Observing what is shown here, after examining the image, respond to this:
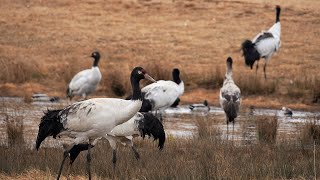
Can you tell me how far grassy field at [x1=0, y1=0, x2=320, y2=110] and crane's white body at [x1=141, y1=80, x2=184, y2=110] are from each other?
160 inches

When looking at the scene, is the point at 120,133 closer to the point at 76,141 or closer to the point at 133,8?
the point at 76,141

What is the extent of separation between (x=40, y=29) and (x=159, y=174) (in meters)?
17.5

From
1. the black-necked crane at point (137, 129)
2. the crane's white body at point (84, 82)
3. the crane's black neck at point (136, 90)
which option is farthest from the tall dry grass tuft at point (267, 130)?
the crane's white body at point (84, 82)

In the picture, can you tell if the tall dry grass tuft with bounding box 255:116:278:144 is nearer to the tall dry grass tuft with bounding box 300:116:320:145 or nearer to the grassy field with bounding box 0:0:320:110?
the tall dry grass tuft with bounding box 300:116:320:145

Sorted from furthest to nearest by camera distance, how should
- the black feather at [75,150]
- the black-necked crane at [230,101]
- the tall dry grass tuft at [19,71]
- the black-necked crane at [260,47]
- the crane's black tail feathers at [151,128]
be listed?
the black-necked crane at [260,47], the tall dry grass tuft at [19,71], the black-necked crane at [230,101], the crane's black tail feathers at [151,128], the black feather at [75,150]

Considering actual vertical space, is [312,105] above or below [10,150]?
below

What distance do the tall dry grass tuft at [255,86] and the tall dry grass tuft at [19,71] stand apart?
15.8ft

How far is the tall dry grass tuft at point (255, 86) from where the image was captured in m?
20.0

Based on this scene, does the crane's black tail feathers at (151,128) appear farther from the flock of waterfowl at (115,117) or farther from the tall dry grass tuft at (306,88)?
the tall dry grass tuft at (306,88)

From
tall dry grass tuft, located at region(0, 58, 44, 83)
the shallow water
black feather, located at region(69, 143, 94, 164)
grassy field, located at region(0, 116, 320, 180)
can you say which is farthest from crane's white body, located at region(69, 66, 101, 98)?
black feather, located at region(69, 143, 94, 164)

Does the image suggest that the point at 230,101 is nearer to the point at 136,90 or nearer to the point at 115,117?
the point at 136,90

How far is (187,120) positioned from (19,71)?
592 centimetres

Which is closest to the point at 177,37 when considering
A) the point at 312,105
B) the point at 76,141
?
the point at 312,105

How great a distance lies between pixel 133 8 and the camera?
95.8 ft
